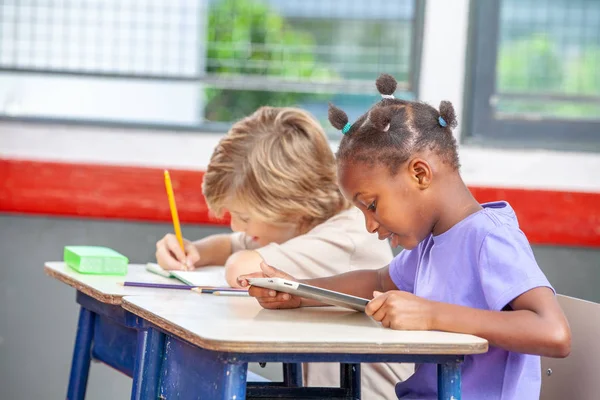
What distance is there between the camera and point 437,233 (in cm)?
155

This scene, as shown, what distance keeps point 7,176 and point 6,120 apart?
199 mm

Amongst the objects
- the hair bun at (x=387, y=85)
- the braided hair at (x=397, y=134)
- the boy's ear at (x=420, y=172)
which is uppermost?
the hair bun at (x=387, y=85)

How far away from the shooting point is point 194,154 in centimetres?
285

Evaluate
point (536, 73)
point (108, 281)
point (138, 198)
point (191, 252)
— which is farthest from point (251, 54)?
point (108, 281)

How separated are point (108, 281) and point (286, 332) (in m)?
0.67

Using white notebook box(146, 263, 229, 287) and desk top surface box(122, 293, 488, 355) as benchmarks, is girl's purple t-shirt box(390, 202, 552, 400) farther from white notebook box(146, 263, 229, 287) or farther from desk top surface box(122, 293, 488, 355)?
white notebook box(146, 263, 229, 287)

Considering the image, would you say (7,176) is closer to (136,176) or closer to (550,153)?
(136,176)

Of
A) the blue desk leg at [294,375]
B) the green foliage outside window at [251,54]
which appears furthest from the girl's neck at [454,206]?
the green foliage outside window at [251,54]

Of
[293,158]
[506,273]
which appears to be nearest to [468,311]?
[506,273]

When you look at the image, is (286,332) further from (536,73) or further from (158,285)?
(536,73)

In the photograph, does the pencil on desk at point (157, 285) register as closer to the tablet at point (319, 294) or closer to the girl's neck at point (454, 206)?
the tablet at point (319, 294)

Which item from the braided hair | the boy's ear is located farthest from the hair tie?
the boy's ear

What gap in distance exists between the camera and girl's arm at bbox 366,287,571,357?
4.15 feet

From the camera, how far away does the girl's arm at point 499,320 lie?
1.26m
